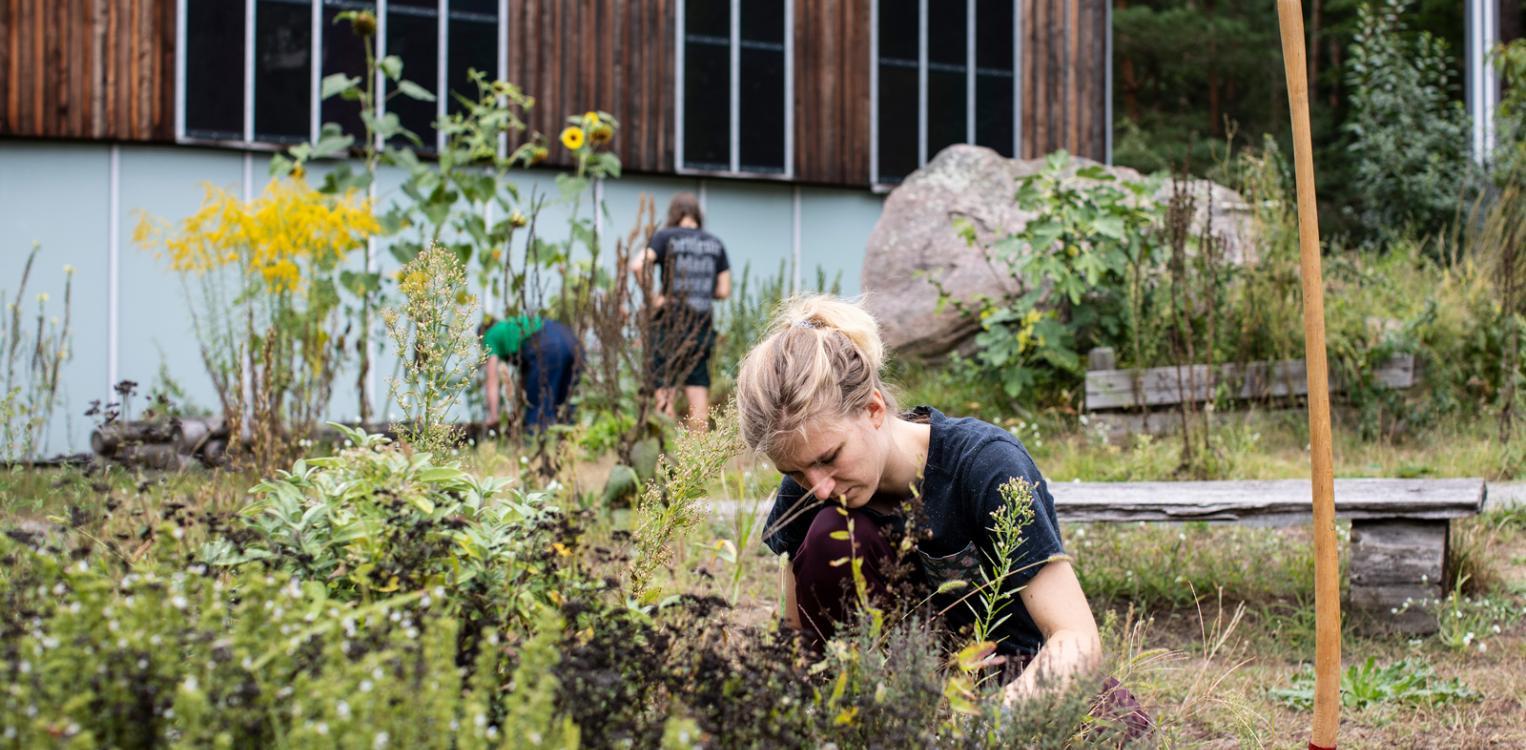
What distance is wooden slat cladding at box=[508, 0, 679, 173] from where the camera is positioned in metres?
10.7

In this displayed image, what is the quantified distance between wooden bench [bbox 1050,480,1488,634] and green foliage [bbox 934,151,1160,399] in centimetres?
272

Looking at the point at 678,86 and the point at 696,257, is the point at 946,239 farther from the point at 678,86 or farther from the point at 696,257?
the point at 678,86

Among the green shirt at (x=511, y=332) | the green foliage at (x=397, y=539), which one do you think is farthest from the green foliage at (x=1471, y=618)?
the green shirt at (x=511, y=332)

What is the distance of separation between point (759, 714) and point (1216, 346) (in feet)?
18.0

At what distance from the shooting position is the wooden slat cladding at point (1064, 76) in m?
12.3

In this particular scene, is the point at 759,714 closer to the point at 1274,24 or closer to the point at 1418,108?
the point at 1418,108

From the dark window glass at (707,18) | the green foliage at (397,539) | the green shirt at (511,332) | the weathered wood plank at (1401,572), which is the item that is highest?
the dark window glass at (707,18)

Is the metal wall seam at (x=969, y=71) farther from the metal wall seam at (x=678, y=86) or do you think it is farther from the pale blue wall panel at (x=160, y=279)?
the pale blue wall panel at (x=160, y=279)

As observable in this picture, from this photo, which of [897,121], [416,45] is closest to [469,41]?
[416,45]

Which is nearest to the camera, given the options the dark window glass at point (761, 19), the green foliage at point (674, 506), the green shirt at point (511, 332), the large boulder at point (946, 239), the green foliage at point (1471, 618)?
the green foliage at point (674, 506)

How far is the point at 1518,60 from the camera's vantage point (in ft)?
34.7

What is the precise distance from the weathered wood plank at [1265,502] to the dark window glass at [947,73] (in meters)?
8.29

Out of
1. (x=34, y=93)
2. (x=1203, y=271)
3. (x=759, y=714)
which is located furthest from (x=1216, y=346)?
(x=34, y=93)

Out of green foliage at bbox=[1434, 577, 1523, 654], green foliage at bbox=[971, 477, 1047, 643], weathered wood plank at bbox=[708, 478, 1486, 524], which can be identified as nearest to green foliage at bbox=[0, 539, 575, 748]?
green foliage at bbox=[971, 477, 1047, 643]
